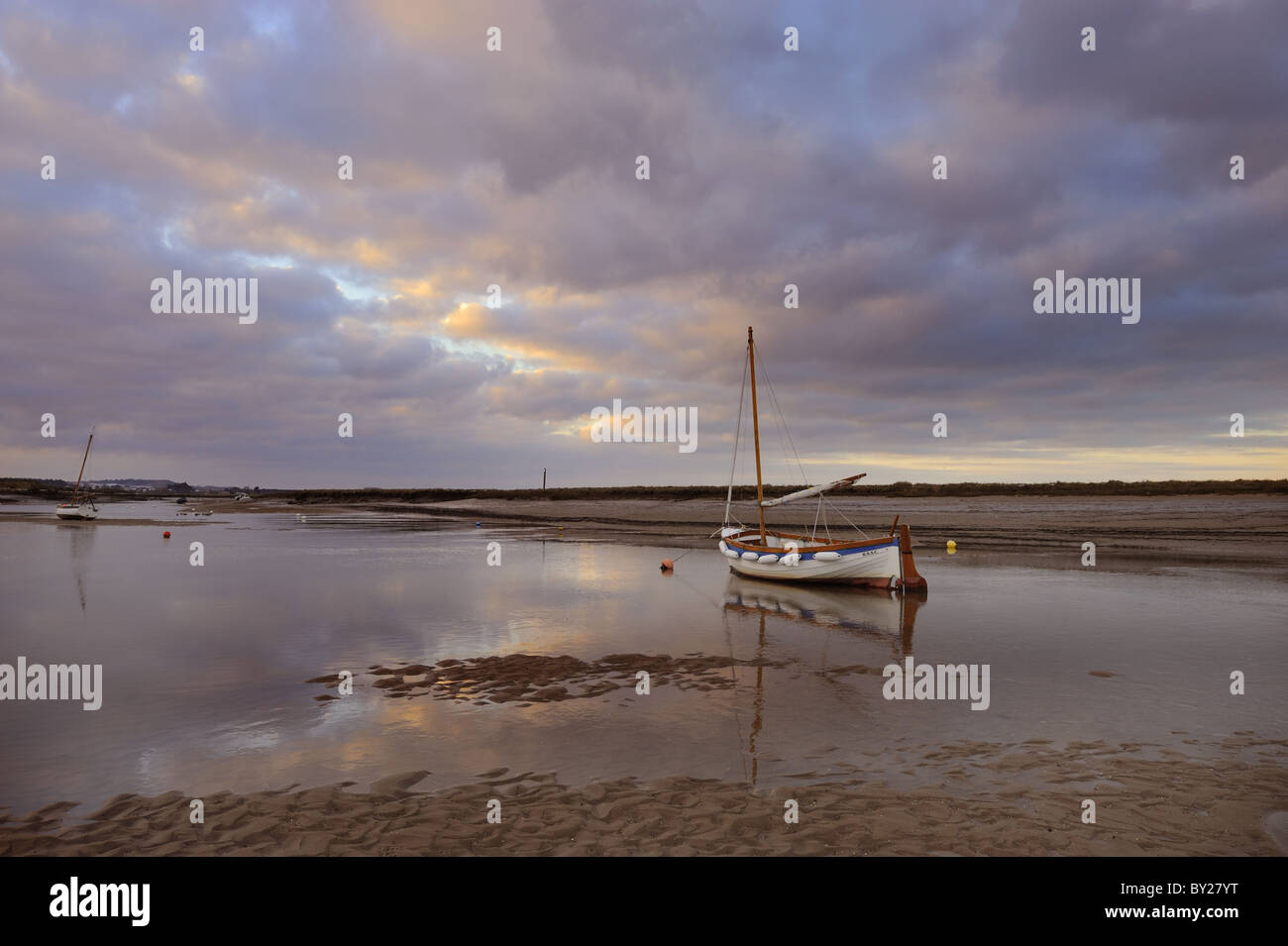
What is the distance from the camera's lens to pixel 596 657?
52.7ft

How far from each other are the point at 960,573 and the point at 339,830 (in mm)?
28711

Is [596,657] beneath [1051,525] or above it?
beneath

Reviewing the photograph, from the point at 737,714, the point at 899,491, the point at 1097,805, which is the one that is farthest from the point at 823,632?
the point at 899,491

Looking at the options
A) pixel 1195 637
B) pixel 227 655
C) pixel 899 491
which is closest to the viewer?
pixel 227 655

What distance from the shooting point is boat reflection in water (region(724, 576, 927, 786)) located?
60.4ft

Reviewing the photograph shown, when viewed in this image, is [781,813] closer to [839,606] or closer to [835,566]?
[839,606]

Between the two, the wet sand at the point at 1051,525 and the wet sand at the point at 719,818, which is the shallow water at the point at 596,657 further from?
the wet sand at the point at 1051,525

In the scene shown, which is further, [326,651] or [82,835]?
[326,651]

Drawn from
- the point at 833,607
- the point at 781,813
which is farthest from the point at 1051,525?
the point at 781,813

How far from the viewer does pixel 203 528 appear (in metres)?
60.0

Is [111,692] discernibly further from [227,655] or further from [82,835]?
[82,835]

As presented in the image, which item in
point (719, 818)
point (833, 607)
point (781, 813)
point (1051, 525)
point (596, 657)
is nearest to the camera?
point (719, 818)

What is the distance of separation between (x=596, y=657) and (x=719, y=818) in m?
8.83

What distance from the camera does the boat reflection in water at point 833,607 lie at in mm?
18406
